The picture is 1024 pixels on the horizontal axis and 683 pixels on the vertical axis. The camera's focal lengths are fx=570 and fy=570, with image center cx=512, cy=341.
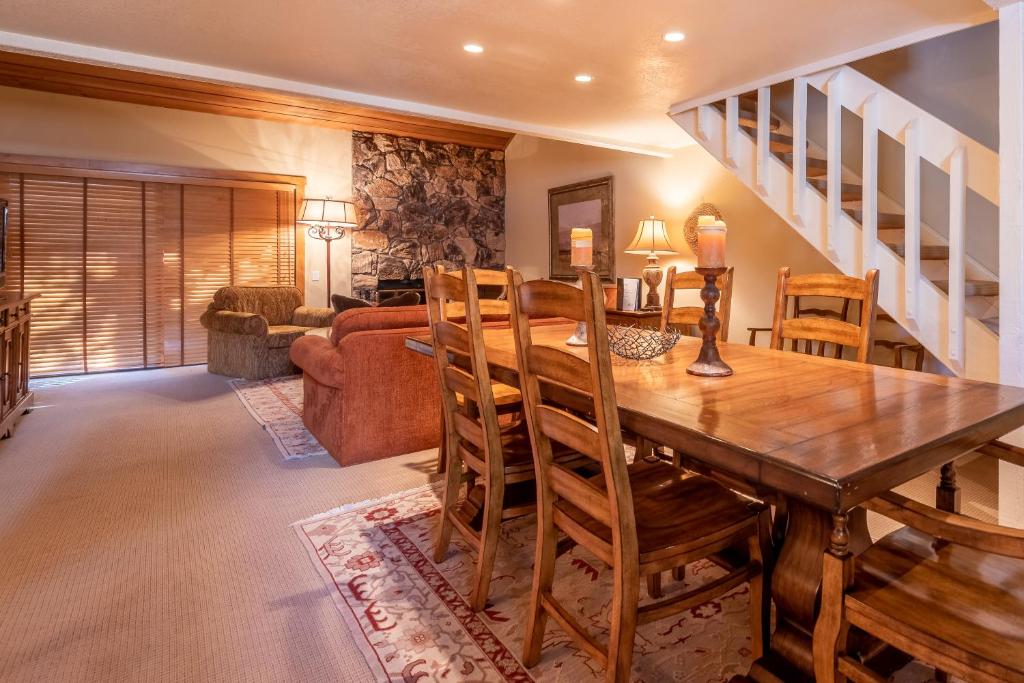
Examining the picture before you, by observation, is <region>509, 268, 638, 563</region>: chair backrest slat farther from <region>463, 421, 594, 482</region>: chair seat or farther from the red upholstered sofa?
the red upholstered sofa

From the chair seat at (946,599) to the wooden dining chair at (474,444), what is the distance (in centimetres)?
93

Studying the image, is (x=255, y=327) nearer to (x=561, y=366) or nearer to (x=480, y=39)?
(x=480, y=39)

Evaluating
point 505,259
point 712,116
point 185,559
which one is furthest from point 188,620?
point 505,259

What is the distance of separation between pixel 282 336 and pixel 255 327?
0.27 metres

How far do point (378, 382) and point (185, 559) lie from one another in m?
1.19

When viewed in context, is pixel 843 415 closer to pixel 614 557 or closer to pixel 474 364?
pixel 614 557

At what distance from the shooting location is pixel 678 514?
53.0 inches

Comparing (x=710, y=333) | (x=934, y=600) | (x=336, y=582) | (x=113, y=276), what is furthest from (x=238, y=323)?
(x=934, y=600)

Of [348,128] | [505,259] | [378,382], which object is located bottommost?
[378,382]

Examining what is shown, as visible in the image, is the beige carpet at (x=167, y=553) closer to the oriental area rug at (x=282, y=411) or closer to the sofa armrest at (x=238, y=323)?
the oriental area rug at (x=282, y=411)

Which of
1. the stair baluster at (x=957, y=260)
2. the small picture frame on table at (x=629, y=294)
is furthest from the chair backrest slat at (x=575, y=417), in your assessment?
the small picture frame on table at (x=629, y=294)

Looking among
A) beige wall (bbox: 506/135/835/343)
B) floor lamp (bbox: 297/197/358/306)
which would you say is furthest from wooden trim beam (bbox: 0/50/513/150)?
beige wall (bbox: 506/135/835/343)

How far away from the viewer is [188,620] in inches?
65.3

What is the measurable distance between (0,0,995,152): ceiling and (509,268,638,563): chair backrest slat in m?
1.89
